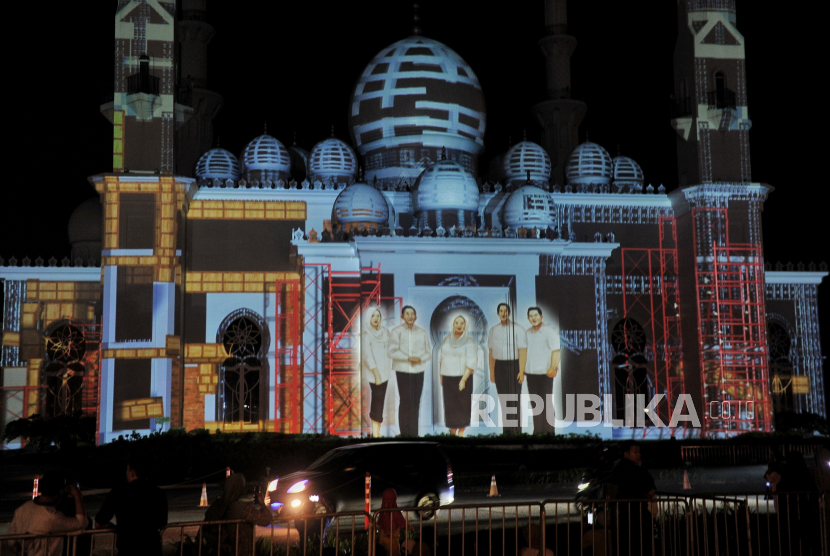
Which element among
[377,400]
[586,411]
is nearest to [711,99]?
[586,411]

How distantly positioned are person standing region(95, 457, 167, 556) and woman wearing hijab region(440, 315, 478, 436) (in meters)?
15.8

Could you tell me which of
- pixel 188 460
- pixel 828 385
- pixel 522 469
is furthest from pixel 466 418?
pixel 828 385

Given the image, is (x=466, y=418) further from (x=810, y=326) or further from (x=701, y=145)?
(x=810, y=326)

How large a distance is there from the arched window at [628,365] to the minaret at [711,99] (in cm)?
449

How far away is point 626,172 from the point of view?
29.2 metres

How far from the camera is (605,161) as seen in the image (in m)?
28.8

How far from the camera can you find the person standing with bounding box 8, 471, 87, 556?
6957 mm

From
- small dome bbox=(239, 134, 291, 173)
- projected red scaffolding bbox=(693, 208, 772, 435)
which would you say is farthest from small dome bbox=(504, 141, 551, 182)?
small dome bbox=(239, 134, 291, 173)

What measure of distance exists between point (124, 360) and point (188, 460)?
20.0ft

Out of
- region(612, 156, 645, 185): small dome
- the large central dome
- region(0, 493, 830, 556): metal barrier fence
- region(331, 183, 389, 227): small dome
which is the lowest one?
region(0, 493, 830, 556): metal barrier fence

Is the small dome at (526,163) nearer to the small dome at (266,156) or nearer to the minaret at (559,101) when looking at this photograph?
the minaret at (559,101)

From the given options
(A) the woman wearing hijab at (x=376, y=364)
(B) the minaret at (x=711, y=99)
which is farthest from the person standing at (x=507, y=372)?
(B) the minaret at (x=711, y=99)

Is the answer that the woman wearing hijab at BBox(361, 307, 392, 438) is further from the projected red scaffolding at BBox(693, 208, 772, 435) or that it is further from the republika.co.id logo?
the projected red scaffolding at BBox(693, 208, 772, 435)

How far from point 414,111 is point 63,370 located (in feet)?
43.2
